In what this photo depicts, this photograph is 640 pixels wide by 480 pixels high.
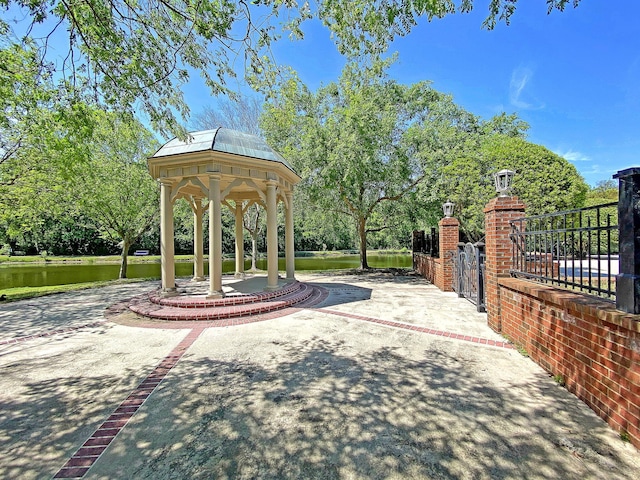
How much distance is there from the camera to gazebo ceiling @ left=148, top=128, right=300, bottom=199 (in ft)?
22.2

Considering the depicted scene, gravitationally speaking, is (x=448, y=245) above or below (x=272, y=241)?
below

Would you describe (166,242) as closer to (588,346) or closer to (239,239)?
(239,239)

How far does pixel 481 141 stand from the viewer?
47.6 feet

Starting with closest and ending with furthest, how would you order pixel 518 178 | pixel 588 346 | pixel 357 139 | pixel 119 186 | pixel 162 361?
pixel 588 346 → pixel 162 361 → pixel 357 139 → pixel 518 178 → pixel 119 186

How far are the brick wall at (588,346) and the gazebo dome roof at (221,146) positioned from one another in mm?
6296

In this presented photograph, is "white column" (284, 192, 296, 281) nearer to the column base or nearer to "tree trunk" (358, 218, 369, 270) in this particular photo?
the column base

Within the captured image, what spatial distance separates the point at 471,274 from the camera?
7.17m

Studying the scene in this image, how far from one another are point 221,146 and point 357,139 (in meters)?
5.86

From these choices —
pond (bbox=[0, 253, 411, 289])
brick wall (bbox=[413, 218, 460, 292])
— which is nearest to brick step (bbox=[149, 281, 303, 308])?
brick wall (bbox=[413, 218, 460, 292])

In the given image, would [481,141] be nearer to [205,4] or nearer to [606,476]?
[205,4]

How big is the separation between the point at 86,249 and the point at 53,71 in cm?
4984

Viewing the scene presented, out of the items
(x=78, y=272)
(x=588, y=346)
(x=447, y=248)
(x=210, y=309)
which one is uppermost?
(x=447, y=248)

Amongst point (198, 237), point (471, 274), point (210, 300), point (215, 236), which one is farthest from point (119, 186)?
point (471, 274)

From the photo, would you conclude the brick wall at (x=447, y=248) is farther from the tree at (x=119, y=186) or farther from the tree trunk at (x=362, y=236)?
the tree at (x=119, y=186)
